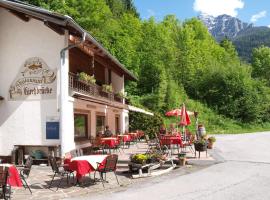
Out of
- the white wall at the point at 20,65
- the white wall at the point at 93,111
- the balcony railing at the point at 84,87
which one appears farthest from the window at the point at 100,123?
the white wall at the point at 20,65

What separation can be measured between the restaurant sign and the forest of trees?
807 inches

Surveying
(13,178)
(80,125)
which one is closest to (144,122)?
(80,125)

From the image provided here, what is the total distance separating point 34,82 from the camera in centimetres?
1641

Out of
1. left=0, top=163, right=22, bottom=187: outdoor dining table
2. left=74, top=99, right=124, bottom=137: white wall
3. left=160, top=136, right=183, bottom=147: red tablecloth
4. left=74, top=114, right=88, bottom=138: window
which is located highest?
left=74, top=99, right=124, bottom=137: white wall

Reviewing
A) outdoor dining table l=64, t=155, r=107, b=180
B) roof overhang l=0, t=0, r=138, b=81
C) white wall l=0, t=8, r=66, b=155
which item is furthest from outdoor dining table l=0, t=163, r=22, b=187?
roof overhang l=0, t=0, r=138, b=81

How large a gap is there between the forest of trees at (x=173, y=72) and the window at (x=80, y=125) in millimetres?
17713

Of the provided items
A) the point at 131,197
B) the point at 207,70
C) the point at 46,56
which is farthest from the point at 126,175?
the point at 207,70

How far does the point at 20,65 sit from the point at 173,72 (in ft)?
117

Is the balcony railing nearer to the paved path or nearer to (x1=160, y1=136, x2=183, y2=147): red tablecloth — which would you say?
(x1=160, y1=136, x2=183, y2=147): red tablecloth

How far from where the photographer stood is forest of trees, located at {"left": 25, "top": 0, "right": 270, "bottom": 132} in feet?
138

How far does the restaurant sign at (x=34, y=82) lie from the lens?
1622 centimetres

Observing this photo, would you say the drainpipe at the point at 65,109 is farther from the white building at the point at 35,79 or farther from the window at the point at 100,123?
the window at the point at 100,123

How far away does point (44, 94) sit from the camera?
1625cm

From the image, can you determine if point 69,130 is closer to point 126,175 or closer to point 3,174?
point 126,175
